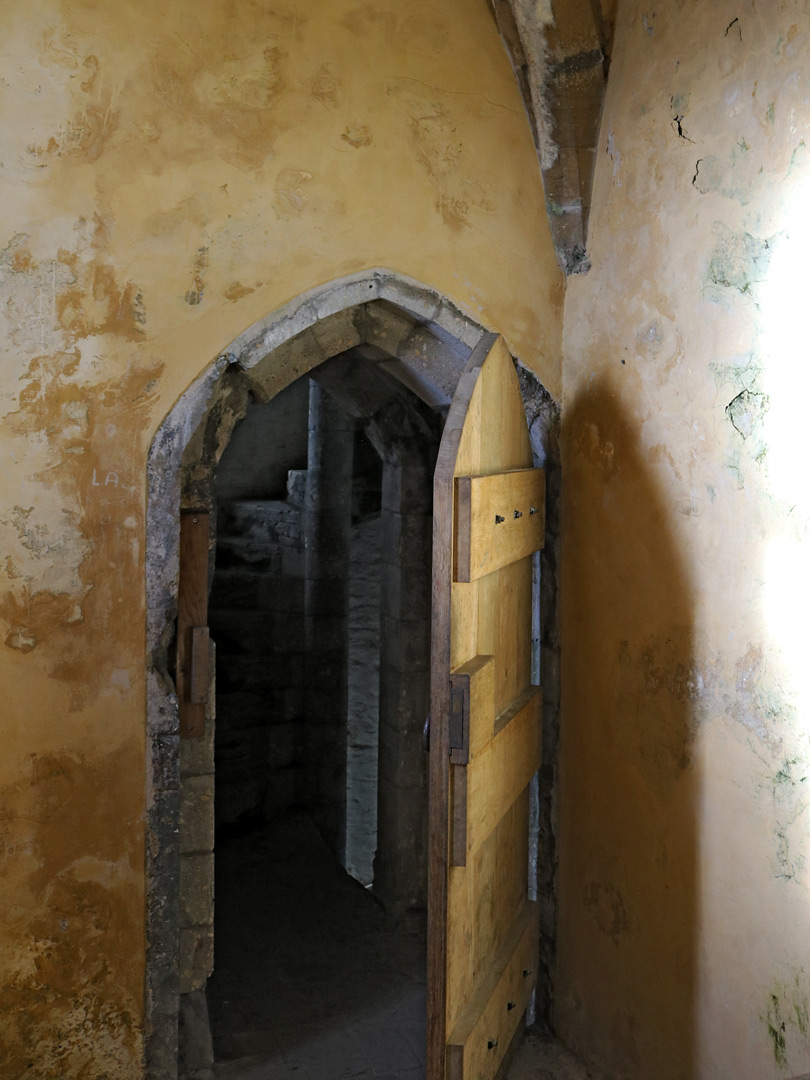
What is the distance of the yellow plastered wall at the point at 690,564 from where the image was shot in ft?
7.70

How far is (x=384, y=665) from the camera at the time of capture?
466 centimetres

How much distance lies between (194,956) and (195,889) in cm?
21

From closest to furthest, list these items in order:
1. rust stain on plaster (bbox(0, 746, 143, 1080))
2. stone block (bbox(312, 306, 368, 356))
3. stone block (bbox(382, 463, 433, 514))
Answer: rust stain on plaster (bbox(0, 746, 143, 1080)) < stone block (bbox(312, 306, 368, 356)) < stone block (bbox(382, 463, 433, 514))

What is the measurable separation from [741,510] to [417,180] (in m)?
1.46

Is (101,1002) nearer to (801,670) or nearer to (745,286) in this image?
(801,670)

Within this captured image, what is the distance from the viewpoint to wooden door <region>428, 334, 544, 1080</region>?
7.84 ft

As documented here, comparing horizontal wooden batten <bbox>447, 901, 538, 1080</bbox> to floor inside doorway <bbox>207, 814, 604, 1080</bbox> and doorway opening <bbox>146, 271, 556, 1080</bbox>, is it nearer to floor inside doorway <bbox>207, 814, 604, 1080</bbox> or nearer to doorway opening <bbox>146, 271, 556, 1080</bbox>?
floor inside doorway <bbox>207, 814, 604, 1080</bbox>

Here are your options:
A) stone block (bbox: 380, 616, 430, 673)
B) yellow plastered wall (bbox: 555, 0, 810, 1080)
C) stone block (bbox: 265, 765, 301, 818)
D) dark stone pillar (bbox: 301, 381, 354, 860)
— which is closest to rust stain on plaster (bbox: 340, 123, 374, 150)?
yellow plastered wall (bbox: 555, 0, 810, 1080)

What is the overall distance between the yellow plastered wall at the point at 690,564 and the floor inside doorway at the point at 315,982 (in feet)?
2.06

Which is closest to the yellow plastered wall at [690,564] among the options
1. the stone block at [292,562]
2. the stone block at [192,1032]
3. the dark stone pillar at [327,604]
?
the stone block at [192,1032]

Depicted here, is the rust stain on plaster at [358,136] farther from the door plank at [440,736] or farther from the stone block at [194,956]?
the stone block at [194,956]

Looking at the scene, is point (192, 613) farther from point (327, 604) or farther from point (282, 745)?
point (282, 745)

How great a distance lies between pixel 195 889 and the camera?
2.99 metres

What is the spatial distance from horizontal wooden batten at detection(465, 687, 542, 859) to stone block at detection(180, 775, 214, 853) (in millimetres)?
917
